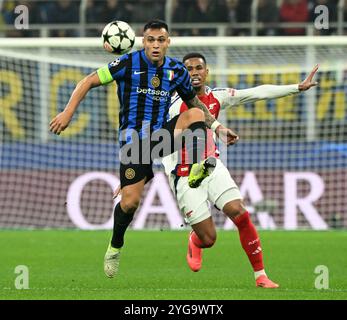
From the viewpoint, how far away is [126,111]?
9039 millimetres

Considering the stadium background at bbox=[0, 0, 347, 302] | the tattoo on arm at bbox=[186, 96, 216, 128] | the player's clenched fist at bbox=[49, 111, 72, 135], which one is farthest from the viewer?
the stadium background at bbox=[0, 0, 347, 302]

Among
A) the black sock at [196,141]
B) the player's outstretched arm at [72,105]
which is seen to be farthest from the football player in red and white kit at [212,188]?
the player's outstretched arm at [72,105]

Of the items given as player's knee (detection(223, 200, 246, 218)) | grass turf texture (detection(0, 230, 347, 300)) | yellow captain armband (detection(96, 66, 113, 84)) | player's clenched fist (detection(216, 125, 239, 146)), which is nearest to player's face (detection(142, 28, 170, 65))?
yellow captain armband (detection(96, 66, 113, 84))

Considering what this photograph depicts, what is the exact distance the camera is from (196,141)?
9.38 m

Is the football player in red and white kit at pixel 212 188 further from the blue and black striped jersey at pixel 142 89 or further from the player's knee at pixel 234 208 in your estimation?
the blue and black striped jersey at pixel 142 89

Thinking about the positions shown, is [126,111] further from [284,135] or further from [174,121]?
[284,135]

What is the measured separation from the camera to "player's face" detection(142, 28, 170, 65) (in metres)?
8.94

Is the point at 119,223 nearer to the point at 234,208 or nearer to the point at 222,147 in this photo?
the point at 234,208

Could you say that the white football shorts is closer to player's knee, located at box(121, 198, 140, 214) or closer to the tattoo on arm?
the tattoo on arm

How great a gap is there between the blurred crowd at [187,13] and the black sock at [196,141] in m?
8.06

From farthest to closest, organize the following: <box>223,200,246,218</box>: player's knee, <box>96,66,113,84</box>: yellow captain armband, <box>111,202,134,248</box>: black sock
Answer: <box>223,200,246,218</box>: player's knee, <box>111,202,134,248</box>: black sock, <box>96,66,113,84</box>: yellow captain armband

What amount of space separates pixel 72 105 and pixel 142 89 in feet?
2.43

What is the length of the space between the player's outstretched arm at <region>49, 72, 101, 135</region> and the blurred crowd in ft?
28.8
